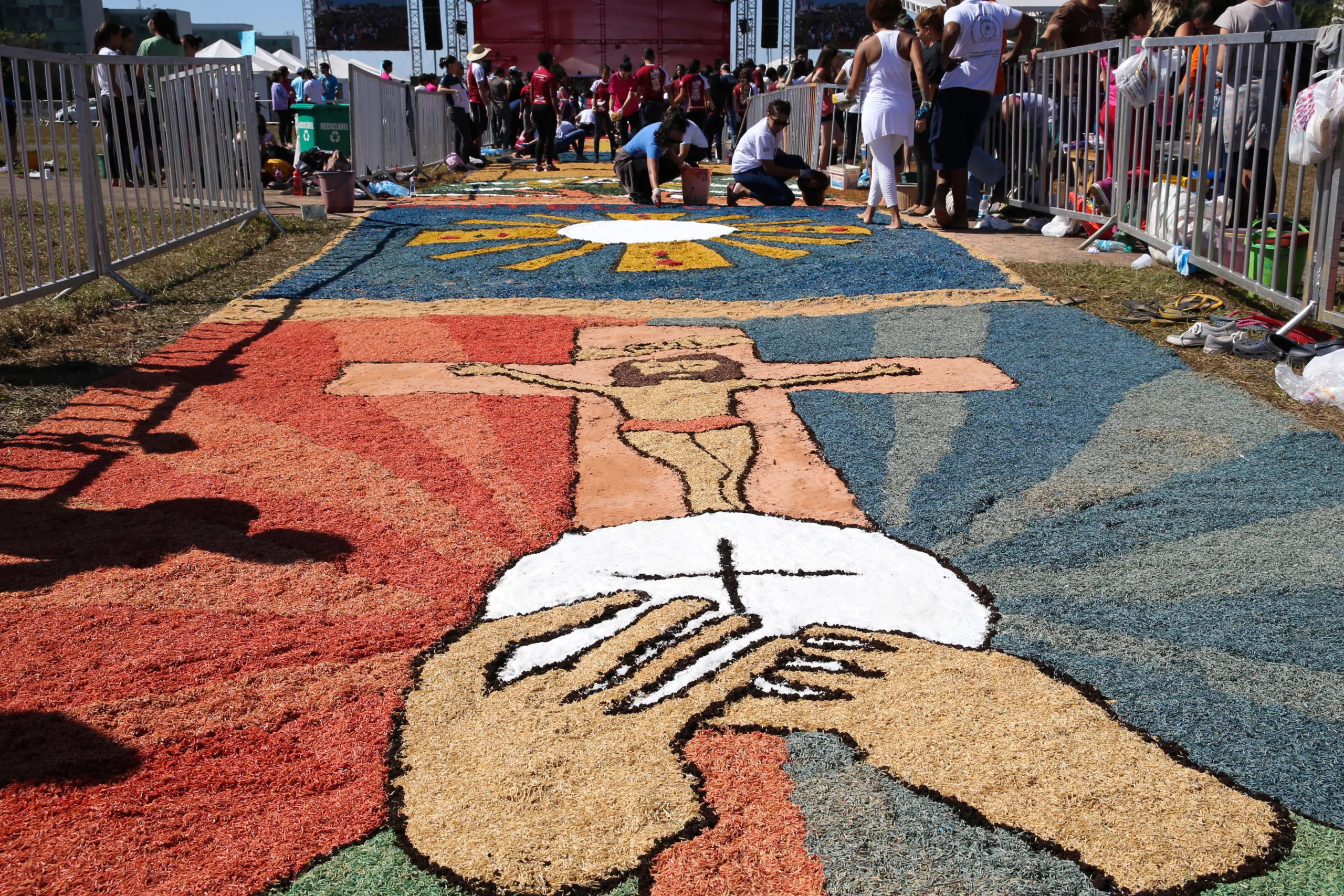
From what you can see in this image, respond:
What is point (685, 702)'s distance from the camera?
2.12m

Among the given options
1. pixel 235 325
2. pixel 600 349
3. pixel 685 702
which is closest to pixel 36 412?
pixel 235 325

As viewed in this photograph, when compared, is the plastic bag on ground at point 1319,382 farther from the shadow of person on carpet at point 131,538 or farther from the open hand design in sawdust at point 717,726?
the shadow of person on carpet at point 131,538

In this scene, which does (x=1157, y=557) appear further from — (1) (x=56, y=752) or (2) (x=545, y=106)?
Result: (2) (x=545, y=106)

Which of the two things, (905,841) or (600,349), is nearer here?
(905,841)

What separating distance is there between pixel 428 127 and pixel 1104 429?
1373cm

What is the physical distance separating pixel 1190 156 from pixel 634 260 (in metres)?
3.35

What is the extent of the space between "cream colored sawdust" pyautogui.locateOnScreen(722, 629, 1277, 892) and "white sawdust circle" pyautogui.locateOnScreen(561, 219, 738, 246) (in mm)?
6035

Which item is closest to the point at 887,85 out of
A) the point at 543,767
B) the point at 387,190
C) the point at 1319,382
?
the point at 1319,382

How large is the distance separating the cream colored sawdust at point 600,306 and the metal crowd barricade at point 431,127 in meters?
9.36

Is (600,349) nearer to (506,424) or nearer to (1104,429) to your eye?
(506,424)

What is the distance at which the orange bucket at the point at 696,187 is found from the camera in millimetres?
10547

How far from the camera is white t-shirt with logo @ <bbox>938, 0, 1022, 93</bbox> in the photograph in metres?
7.67

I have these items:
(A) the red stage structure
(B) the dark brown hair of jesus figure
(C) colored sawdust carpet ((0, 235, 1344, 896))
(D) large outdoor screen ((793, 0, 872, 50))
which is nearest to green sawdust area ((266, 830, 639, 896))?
(C) colored sawdust carpet ((0, 235, 1344, 896))

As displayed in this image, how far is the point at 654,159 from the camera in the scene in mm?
10312
